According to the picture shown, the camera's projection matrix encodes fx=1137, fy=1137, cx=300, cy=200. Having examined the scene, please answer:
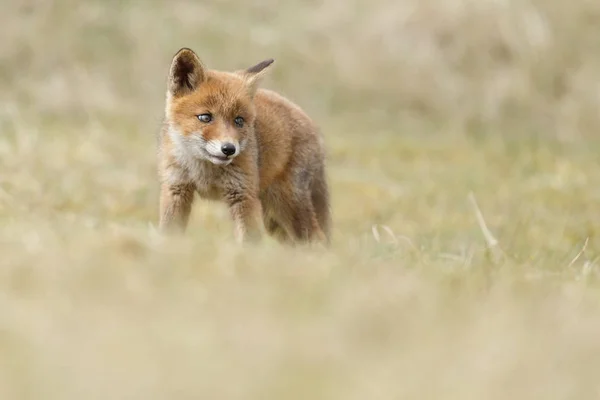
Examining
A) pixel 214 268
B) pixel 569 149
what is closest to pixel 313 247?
pixel 214 268

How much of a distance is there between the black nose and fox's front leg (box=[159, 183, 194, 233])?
484 mm

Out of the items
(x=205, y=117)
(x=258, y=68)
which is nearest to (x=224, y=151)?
(x=205, y=117)

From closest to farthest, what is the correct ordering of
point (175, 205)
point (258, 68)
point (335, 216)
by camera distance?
1. point (175, 205)
2. point (258, 68)
3. point (335, 216)

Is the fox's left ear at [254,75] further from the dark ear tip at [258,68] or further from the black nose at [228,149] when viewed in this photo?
the black nose at [228,149]

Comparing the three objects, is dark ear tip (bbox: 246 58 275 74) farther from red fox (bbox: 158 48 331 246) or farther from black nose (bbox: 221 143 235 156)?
black nose (bbox: 221 143 235 156)

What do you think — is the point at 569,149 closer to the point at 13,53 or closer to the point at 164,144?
the point at 13,53

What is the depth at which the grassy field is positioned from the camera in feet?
11.6

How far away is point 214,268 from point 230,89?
99.0 inches

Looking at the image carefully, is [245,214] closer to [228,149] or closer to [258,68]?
[228,149]

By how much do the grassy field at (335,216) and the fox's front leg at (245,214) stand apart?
0.31 m

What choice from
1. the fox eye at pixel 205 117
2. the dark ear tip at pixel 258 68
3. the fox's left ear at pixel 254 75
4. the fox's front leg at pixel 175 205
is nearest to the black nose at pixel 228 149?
the fox eye at pixel 205 117

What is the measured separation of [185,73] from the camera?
6.98m

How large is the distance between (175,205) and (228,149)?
60 centimetres

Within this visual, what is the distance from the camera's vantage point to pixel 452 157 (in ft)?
47.3
